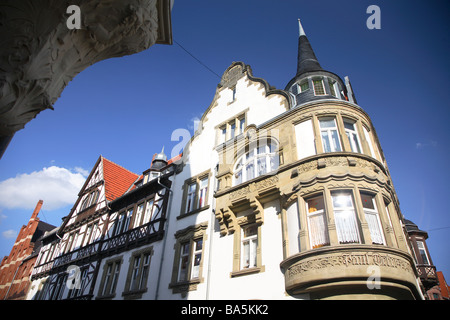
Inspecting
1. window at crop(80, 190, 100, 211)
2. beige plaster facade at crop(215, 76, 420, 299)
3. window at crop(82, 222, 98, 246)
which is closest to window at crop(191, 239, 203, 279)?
beige plaster facade at crop(215, 76, 420, 299)

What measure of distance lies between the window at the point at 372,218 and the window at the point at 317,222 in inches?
52.6

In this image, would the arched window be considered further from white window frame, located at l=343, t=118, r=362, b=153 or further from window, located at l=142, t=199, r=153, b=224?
window, located at l=142, t=199, r=153, b=224

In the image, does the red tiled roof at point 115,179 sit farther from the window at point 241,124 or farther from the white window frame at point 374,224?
the white window frame at point 374,224

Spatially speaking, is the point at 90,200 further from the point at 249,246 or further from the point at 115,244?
the point at 249,246

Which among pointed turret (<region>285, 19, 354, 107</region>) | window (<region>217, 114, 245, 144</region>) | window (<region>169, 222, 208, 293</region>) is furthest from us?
window (<region>217, 114, 245, 144</region>)

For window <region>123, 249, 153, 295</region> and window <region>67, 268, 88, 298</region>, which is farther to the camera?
window <region>67, 268, 88, 298</region>

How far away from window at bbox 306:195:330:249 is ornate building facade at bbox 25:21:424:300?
0.03m

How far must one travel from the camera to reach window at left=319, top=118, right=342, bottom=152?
10.8m

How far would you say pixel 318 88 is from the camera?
44.9 feet

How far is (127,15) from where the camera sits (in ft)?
16.1

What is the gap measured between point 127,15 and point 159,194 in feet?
44.6

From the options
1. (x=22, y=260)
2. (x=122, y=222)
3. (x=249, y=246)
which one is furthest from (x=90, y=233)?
(x=22, y=260)
